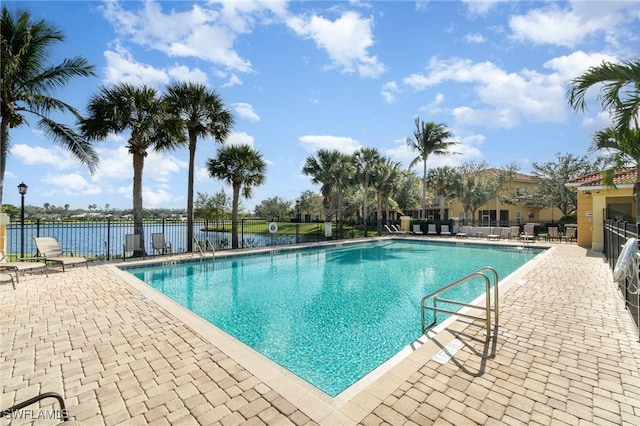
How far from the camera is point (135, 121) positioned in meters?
11.6

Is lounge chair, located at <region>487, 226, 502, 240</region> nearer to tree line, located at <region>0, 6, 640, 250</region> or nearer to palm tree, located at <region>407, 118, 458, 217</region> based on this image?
palm tree, located at <region>407, 118, 458, 217</region>

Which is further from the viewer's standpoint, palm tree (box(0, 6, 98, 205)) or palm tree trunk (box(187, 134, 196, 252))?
palm tree trunk (box(187, 134, 196, 252))

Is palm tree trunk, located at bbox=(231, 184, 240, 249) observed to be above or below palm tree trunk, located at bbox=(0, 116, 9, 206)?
below

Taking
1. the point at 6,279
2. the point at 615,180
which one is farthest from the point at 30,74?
the point at 615,180

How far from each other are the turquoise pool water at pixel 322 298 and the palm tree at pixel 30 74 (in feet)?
18.9

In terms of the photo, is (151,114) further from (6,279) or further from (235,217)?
(6,279)

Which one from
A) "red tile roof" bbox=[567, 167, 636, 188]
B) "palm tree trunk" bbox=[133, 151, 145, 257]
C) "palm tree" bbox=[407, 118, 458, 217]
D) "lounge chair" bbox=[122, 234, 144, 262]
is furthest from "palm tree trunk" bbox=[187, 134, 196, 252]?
"red tile roof" bbox=[567, 167, 636, 188]

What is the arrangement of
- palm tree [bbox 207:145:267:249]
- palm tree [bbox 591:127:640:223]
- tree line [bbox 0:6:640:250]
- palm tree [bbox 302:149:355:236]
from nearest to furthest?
tree line [bbox 0:6:640:250] → palm tree [bbox 591:127:640:223] → palm tree [bbox 207:145:267:249] → palm tree [bbox 302:149:355:236]

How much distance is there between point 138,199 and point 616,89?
15.2 meters

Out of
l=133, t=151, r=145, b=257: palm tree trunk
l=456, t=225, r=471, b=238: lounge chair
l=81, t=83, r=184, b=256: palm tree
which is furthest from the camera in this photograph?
l=456, t=225, r=471, b=238: lounge chair

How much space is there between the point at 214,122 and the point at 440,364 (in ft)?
46.7

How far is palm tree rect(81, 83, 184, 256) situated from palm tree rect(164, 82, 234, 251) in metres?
1.24

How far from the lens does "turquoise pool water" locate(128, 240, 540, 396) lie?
484cm

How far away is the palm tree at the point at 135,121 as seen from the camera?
11203 mm
